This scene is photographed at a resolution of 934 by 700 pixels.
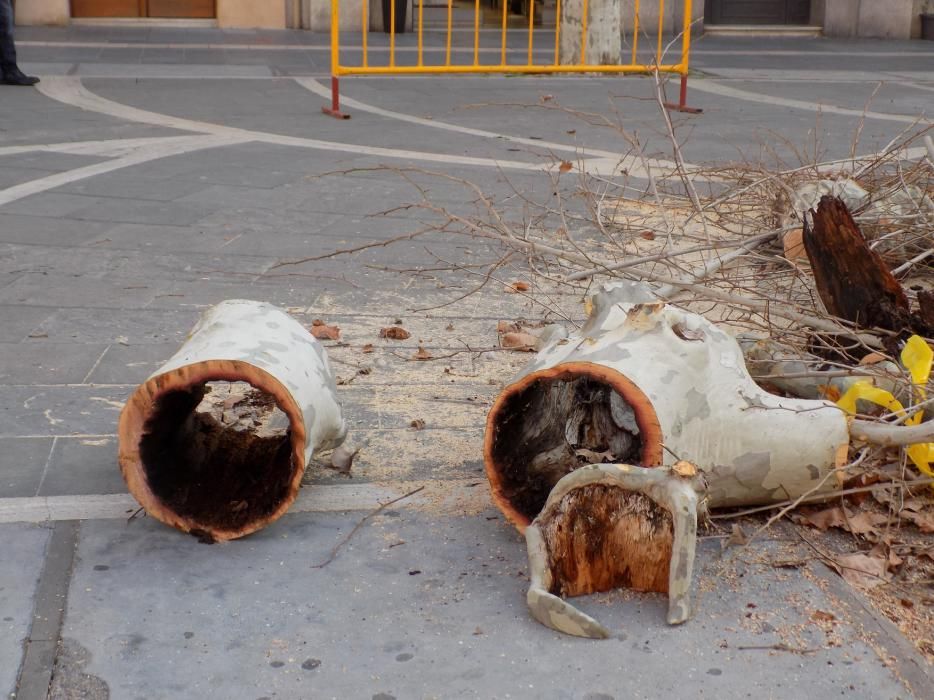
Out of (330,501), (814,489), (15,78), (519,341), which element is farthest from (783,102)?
(330,501)

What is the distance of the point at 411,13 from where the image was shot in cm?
1706

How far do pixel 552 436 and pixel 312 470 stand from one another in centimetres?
69

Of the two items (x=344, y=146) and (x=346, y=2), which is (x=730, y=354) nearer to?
(x=344, y=146)

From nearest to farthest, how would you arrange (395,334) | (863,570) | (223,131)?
(863,570) < (395,334) < (223,131)

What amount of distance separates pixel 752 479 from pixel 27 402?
2251 mm

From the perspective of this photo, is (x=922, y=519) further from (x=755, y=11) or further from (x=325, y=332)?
(x=755, y=11)

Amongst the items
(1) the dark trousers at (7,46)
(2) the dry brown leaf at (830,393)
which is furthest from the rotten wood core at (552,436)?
(1) the dark trousers at (7,46)

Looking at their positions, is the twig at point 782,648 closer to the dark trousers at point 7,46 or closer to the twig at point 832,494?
the twig at point 832,494

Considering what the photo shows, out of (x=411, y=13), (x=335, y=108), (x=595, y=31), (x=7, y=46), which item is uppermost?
(x=411, y=13)

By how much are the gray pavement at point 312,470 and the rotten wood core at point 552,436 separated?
13 centimetres

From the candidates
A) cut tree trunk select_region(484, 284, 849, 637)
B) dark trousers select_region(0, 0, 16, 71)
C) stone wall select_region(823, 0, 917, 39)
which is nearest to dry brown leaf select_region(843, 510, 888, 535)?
cut tree trunk select_region(484, 284, 849, 637)

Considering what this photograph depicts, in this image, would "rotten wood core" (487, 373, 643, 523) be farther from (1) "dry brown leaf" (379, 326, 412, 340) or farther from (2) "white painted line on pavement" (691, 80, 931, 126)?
(2) "white painted line on pavement" (691, 80, 931, 126)

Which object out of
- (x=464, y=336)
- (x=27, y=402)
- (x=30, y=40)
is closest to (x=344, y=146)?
(x=464, y=336)

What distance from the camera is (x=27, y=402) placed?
3.84 meters
